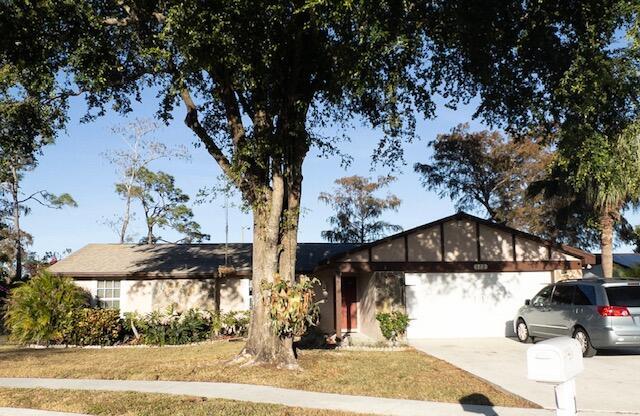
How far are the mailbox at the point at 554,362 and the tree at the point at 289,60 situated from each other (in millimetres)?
6608

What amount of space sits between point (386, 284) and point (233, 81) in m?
9.38

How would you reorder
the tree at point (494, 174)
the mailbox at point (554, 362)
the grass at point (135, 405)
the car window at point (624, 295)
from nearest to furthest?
the mailbox at point (554, 362)
the grass at point (135, 405)
the car window at point (624, 295)
the tree at point (494, 174)

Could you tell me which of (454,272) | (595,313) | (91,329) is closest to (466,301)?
(454,272)

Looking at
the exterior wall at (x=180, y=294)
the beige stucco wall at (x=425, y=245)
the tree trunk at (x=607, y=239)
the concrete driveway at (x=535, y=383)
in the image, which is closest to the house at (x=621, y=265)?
the tree trunk at (x=607, y=239)

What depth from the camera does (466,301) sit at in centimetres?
1888

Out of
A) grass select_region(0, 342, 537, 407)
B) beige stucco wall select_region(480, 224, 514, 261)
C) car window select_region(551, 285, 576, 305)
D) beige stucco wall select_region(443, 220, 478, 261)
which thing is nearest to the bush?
grass select_region(0, 342, 537, 407)

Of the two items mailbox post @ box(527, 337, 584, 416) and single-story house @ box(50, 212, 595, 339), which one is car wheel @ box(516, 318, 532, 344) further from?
mailbox post @ box(527, 337, 584, 416)

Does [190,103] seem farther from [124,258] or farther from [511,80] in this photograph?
[124,258]

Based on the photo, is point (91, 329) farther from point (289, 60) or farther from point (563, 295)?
point (563, 295)

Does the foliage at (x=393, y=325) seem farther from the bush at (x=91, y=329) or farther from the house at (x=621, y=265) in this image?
the house at (x=621, y=265)

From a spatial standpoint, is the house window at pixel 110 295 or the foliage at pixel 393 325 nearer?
the foliage at pixel 393 325

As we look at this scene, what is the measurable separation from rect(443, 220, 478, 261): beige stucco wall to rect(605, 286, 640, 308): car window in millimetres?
5932

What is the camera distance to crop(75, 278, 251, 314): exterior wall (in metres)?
21.2

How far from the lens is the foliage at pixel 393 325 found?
17.1 metres
